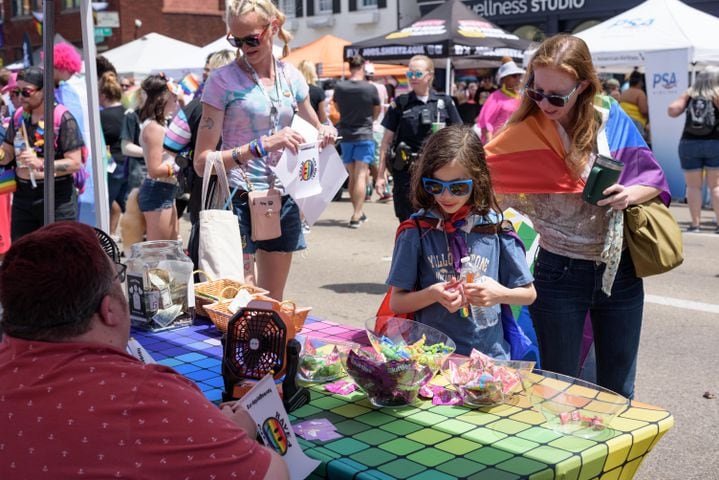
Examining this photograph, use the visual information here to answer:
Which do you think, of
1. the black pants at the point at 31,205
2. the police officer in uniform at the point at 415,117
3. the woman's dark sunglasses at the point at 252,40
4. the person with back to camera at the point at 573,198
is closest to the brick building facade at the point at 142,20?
the police officer in uniform at the point at 415,117

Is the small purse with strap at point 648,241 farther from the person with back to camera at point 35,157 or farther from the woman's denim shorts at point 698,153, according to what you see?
the woman's denim shorts at point 698,153

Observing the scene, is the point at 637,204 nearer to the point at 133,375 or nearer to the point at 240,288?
the point at 240,288

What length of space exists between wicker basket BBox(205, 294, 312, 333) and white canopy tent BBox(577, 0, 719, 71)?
11.0 m

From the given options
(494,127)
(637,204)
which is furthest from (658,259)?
(494,127)

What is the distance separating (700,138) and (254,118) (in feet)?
24.8

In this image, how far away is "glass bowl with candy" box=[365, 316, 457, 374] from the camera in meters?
2.40

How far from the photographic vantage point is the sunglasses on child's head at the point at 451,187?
2.88m

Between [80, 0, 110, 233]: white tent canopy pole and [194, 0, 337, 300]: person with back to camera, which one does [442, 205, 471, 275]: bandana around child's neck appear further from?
[80, 0, 110, 233]: white tent canopy pole

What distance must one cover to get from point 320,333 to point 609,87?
38.7 feet

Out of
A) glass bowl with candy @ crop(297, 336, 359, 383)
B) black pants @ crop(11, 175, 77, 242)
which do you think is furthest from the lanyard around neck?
black pants @ crop(11, 175, 77, 242)

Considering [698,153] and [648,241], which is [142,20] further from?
[648,241]

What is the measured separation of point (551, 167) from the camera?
3088mm

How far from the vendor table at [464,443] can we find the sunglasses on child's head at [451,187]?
792mm

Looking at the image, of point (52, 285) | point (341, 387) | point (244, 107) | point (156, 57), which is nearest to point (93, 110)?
point (244, 107)
